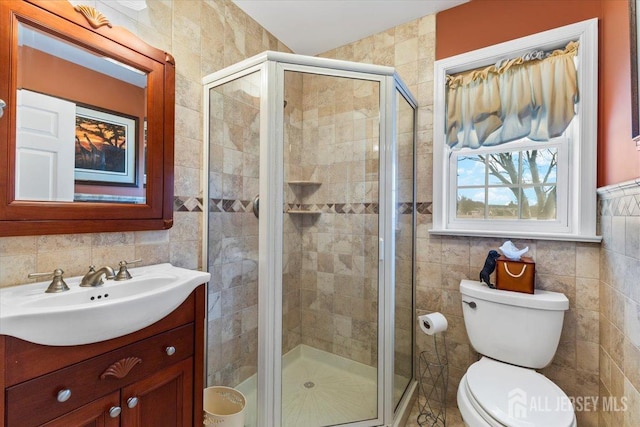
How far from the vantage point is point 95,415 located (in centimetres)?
85

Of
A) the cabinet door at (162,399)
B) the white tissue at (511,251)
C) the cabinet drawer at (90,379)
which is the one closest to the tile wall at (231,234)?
the cabinet door at (162,399)

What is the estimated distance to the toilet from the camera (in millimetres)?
1048

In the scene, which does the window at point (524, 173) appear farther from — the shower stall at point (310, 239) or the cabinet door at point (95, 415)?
the cabinet door at point (95, 415)

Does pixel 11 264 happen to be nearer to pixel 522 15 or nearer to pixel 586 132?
pixel 586 132

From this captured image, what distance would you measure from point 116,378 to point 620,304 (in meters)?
1.91

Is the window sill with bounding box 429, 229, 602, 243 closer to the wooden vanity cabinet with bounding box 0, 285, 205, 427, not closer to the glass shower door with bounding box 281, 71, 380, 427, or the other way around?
the glass shower door with bounding box 281, 71, 380, 427

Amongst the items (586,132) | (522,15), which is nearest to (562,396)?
(586,132)

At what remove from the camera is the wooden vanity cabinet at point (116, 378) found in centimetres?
73

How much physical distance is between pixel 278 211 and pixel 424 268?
3.48 ft

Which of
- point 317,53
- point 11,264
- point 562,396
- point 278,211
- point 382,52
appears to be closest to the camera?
point 11,264

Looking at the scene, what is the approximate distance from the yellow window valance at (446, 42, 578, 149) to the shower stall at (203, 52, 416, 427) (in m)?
0.30

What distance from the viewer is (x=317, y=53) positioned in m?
2.31

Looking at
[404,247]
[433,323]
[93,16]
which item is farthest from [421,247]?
[93,16]

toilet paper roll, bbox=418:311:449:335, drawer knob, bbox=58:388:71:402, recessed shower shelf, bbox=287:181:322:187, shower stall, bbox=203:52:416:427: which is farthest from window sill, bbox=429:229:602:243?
drawer knob, bbox=58:388:71:402
